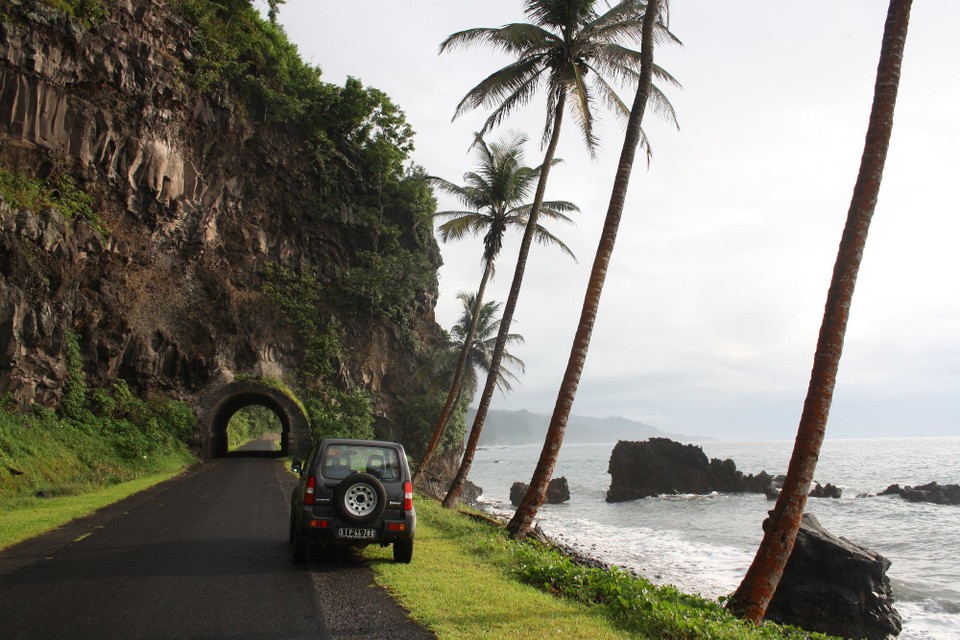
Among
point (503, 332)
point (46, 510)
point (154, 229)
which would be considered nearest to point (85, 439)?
point (46, 510)

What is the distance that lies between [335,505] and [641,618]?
4.10 meters

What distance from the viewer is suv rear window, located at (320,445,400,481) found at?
842 cm

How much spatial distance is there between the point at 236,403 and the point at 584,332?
31.1 metres

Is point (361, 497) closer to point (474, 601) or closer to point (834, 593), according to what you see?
point (474, 601)

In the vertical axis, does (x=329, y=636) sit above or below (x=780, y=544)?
below

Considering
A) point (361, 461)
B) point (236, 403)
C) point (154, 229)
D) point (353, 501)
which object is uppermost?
point (154, 229)

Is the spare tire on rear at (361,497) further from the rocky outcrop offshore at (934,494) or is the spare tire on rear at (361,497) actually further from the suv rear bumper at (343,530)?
the rocky outcrop offshore at (934,494)

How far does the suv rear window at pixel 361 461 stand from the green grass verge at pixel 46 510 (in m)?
5.11

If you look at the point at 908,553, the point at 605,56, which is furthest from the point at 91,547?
the point at 908,553

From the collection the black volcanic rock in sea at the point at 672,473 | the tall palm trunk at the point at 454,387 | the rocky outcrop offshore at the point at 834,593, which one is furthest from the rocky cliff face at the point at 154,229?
the rocky outcrop offshore at the point at 834,593

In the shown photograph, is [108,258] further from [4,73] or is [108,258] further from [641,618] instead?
[641,618]

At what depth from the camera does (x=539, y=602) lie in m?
6.85

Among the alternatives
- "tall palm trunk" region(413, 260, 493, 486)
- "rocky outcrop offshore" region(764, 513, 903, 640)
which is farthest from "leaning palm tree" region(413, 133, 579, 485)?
"rocky outcrop offshore" region(764, 513, 903, 640)

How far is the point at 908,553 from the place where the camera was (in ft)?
80.9
